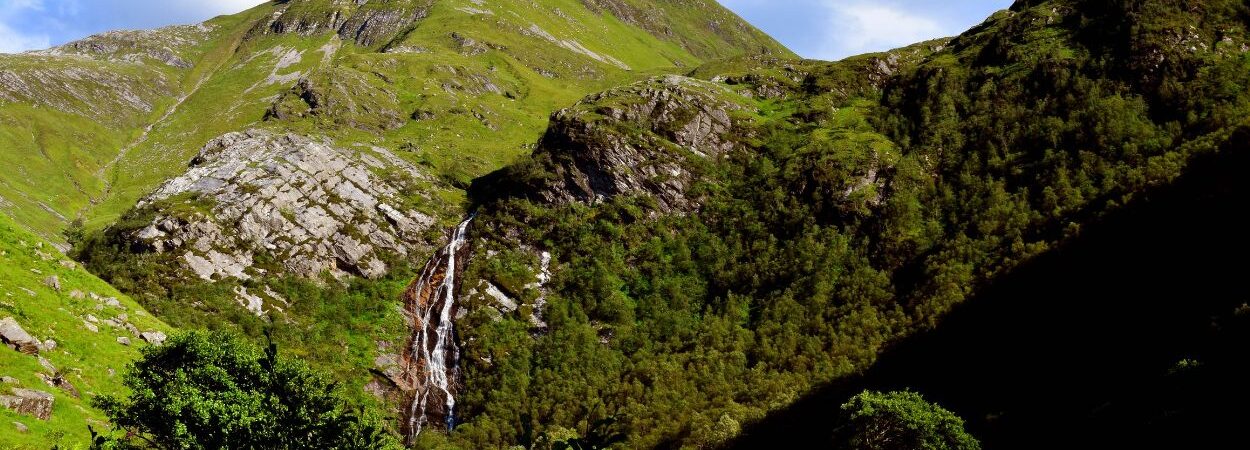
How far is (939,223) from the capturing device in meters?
86.9

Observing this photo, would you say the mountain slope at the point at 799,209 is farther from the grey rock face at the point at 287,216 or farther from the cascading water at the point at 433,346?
the grey rock face at the point at 287,216

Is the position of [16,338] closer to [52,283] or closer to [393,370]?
[52,283]

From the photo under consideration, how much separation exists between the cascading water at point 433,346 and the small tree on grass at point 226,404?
40.9m

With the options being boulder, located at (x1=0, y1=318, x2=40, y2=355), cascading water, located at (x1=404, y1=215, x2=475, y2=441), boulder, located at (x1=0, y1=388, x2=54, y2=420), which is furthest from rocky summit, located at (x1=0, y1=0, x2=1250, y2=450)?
cascading water, located at (x1=404, y1=215, x2=475, y2=441)

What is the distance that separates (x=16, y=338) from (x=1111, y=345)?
8070 centimetres

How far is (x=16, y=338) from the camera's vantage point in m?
44.3

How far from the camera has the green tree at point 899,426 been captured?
49094 millimetres

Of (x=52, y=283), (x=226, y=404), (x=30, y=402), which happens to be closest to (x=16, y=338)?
(x=30, y=402)

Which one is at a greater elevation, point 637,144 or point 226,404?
point 637,144

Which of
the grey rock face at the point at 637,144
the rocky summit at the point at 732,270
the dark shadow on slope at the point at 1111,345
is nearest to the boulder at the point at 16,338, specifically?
the rocky summit at the point at 732,270

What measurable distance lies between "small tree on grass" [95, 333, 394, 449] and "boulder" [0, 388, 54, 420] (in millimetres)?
4542

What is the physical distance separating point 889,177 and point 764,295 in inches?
1037

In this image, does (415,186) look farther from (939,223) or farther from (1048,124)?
(1048,124)

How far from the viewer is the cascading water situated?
83.4m
